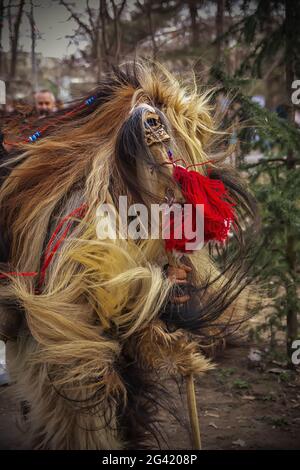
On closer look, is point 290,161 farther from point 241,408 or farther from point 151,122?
point 151,122

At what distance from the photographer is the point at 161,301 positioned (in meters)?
2.91

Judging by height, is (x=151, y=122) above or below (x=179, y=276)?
above

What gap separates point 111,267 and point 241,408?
7.47 feet

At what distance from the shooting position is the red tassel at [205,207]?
2.96 metres

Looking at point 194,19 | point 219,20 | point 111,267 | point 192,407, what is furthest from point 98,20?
point 192,407

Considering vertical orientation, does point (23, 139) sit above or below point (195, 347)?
above

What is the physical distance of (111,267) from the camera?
2.89 m

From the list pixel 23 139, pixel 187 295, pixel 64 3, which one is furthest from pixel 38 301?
pixel 64 3

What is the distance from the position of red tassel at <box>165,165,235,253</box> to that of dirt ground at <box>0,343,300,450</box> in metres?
1.52

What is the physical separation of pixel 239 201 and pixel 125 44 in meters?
4.27

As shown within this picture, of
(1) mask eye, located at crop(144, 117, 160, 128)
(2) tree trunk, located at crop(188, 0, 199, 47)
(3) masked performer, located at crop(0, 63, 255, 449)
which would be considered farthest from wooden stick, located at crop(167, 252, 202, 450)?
(2) tree trunk, located at crop(188, 0, 199, 47)

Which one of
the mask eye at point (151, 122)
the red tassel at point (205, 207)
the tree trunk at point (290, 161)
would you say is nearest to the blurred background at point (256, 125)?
A: the tree trunk at point (290, 161)
